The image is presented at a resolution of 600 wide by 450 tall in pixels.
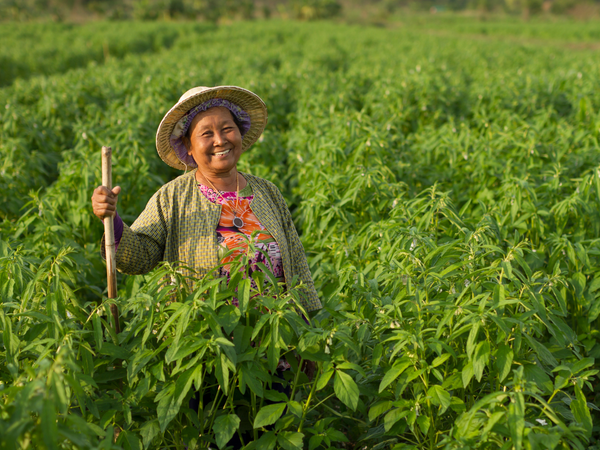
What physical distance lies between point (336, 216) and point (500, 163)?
1560 millimetres

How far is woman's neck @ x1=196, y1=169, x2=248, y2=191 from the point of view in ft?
7.68

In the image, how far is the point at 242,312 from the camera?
72.2 inches

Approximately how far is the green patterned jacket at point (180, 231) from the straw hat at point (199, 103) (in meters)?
0.19

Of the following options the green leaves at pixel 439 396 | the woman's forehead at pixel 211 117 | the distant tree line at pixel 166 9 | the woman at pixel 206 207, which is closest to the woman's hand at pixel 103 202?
the woman at pixel 206 207

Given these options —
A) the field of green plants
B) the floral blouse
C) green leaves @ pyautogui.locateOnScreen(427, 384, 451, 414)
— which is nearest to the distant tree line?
the field of green plants

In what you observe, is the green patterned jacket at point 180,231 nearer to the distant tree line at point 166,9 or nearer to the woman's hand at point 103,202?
the woman's hand at point 103,202

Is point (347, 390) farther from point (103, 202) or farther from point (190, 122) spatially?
point (190, 122)

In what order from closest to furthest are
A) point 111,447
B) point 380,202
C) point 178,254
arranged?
point 111,447, point 178,254, point 380,202

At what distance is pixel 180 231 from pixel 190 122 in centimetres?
51

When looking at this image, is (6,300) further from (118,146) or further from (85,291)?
(118,146)

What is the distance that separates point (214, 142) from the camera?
2268 millimetres

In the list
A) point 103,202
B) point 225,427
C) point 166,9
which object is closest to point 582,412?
point 225,427

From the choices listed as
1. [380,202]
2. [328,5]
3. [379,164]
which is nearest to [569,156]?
[379,164]

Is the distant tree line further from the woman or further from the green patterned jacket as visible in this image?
the green patterned jacket
